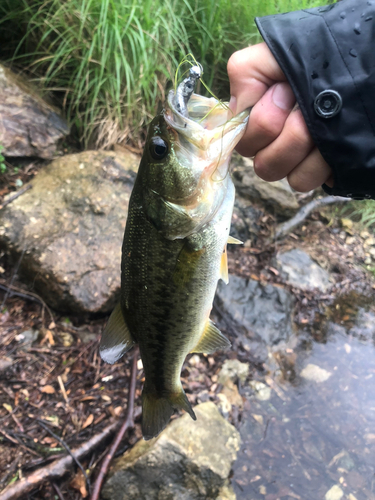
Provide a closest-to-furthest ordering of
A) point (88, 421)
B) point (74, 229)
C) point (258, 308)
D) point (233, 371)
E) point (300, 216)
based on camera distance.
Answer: point (88, 421) → point (233, 371) → point (74, 229) → point (258, 308) → point (300, 216)

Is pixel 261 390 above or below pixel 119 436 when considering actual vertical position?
below

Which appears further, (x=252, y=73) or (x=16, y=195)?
(x=16, y=195)

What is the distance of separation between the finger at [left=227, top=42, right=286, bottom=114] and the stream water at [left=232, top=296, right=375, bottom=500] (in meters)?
3.05

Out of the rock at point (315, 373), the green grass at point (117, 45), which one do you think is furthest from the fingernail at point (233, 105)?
the rock at point (315, 373)

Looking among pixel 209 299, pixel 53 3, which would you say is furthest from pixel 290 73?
pixel 53 3

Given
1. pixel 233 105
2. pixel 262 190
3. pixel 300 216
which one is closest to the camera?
pixel 233 105

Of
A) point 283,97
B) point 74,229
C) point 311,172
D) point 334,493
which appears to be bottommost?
point 334,493

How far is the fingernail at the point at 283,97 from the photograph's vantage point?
1299 millimetres

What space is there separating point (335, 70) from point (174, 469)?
9.72 feet

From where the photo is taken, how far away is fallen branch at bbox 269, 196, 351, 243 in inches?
207

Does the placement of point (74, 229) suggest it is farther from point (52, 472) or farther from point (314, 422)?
point (314, 422)

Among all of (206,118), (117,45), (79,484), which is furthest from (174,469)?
(117,45)

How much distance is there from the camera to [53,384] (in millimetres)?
3117

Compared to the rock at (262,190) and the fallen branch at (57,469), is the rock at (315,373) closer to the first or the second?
the fallen branch at (57,469)
